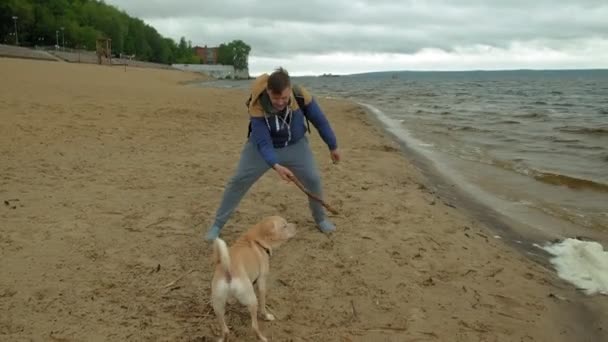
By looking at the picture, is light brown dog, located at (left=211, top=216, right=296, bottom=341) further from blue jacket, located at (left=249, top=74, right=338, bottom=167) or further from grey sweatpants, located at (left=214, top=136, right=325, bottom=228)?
A: grey sweatpants, located at (left=214, top=136, right=325, bottom=228)

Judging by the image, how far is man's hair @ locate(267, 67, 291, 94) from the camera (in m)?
4.46

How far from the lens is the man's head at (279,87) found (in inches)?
176

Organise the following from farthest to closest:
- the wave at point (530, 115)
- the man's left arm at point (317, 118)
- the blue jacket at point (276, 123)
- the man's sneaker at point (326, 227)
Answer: the wave at point (530, 115) → the man's sneaker at point (326, 227) → the man's left arm at point (317, 118) → the blue jacket at point (276, 123)

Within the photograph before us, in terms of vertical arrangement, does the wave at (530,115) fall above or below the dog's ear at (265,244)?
above

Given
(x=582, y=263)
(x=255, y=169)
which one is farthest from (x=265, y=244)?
(x=582, y=263)

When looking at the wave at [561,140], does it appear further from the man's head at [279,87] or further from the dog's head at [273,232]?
the dog's head at [273,232]

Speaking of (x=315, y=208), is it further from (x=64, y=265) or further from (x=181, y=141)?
(x=181, y=141)

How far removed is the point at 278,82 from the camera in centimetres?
446

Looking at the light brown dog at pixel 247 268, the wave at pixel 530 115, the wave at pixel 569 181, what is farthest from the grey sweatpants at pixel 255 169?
the wave at pixel 530 115

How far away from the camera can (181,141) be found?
1068 cm

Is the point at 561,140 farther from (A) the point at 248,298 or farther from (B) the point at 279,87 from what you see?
(A) the point at 248,298

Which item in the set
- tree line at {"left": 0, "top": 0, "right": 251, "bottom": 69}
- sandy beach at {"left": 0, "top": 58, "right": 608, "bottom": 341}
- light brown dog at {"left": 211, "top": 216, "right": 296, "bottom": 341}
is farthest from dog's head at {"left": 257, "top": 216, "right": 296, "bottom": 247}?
tree line at {"left": 0, "top": 0, "right": 251, "bottom": 69}

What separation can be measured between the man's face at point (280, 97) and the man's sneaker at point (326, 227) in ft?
5.18

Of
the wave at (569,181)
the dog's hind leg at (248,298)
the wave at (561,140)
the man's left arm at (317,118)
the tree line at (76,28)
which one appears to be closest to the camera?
the dog's hind leg at (248,298)
